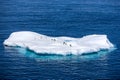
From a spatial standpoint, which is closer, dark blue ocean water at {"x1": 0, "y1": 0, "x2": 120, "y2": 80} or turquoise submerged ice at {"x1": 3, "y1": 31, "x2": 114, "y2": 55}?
dark blue ocean water at {"x1": 0, "y1": 0, "x2": 120, "y2": 80}

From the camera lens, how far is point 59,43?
21891mm

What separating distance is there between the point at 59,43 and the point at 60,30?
15.8 feet

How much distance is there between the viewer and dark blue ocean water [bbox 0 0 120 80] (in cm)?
1947

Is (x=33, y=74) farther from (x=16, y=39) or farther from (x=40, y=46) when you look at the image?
(x=16, y=39)

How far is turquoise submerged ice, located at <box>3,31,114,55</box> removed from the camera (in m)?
21.1

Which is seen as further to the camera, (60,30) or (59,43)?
(60,30)

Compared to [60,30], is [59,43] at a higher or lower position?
lower

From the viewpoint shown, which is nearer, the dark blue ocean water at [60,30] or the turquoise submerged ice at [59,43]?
the dark blue ocean water at [60,30]

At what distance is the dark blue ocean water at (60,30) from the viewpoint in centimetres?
1947

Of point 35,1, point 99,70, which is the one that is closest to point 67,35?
point 99,70

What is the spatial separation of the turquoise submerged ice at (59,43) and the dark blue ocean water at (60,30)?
0.30 m

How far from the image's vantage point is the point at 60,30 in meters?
26.6

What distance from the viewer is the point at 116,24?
28344 mm

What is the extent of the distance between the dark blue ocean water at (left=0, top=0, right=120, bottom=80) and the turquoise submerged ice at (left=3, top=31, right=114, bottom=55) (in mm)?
304
